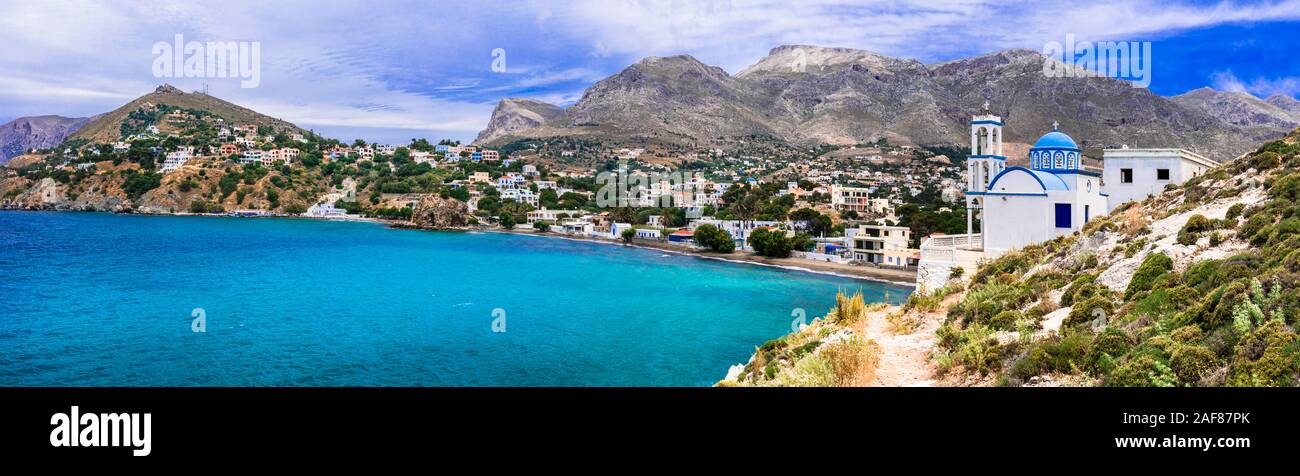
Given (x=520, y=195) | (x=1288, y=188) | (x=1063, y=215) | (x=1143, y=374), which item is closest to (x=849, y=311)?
(x=1288, y=188)

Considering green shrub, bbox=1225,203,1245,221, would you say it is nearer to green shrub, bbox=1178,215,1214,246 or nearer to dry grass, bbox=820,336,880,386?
green shrub, bbox=1178,215,1214,246

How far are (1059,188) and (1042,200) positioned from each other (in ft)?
1.46

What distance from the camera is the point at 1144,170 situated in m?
15.8

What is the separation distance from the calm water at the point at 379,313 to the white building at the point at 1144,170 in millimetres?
8885

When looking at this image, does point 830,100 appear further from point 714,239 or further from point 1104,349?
point 1104,349

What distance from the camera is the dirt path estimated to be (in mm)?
6523

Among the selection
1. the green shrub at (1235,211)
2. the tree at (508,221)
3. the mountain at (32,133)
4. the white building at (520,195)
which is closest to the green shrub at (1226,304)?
the green shrub at (1235,211)

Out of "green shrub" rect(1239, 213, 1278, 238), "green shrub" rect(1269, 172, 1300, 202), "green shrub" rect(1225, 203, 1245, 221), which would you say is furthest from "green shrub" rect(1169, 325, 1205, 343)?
"green shrub" rect(1225, 203, 1245, 221)

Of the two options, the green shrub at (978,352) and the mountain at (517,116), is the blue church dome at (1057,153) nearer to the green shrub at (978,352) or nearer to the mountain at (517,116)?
the green shrub at (978,352)
